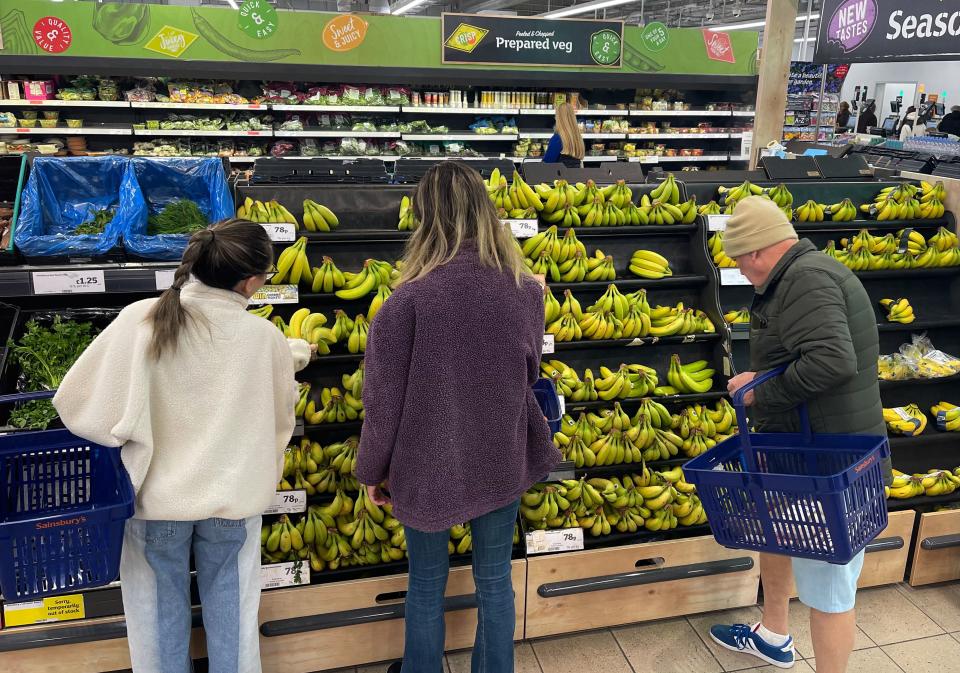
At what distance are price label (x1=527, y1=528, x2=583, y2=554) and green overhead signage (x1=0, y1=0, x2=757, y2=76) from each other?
661 cm

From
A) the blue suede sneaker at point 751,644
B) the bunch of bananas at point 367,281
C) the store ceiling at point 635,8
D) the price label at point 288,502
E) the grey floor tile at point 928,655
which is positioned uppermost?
the store ceiling at point 635,8

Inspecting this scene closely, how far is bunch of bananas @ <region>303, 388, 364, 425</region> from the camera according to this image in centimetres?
280

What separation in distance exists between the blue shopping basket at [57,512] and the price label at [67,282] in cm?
83

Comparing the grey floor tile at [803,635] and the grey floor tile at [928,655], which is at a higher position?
the grey floor tile at [803,635]

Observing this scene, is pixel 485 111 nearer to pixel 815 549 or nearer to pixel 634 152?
pixel 634 152

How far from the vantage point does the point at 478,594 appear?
2.17 metres

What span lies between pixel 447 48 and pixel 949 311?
6246 millimetres

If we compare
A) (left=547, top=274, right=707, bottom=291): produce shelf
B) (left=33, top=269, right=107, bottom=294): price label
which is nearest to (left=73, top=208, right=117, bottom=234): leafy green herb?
(left=33, top=269, right=107, bottom=294): price label

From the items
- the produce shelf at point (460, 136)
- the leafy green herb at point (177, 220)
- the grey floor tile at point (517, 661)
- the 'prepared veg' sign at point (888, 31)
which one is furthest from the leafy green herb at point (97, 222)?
the produce shelf at point (460, 136)

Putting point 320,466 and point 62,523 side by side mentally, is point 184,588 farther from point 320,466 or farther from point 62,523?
point 320,466

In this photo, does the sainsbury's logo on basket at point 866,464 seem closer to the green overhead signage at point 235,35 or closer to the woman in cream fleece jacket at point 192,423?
the woman in cream fleece jacket at point 192,423

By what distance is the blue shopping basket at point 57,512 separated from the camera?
1818 millimetres

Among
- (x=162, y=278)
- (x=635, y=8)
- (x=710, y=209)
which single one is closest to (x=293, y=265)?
(x=162, y=278)

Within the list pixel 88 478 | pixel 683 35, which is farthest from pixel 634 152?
pixel 88 478
